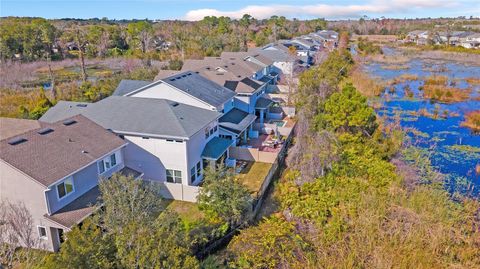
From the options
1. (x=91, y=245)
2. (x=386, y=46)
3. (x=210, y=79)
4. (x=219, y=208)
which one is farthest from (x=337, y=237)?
(x=386, y=46)

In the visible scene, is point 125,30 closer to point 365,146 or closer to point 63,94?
point 63,94

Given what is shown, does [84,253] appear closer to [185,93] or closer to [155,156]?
[155,156]

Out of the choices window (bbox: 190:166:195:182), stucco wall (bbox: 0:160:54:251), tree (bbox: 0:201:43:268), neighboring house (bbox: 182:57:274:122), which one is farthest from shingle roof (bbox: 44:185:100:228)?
neighboring house (bbox: 182:57:274:122)

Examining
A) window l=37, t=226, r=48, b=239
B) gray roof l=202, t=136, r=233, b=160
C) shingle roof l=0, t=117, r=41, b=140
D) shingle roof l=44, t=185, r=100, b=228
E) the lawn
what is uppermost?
shingle roof l=0, t=117, r=41, b=140

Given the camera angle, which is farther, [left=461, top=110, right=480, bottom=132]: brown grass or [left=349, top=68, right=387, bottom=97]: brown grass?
[left=349, top=68, right=387, bottom=97]: brown grass

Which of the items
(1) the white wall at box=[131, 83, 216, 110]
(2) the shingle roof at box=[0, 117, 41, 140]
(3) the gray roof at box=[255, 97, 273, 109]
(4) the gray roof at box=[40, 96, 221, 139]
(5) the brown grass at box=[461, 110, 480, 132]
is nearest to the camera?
(2) the shingle roof at box=[0, 117, 41, 140]

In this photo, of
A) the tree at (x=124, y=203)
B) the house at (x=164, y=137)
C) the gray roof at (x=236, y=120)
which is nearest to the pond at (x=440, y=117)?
the gray roof at (x=236, y=120)

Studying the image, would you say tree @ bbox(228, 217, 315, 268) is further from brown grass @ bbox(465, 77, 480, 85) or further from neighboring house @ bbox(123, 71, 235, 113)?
brown grass @ bbox(465, 77, 480, 85)

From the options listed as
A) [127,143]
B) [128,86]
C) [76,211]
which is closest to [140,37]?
[128,86]
